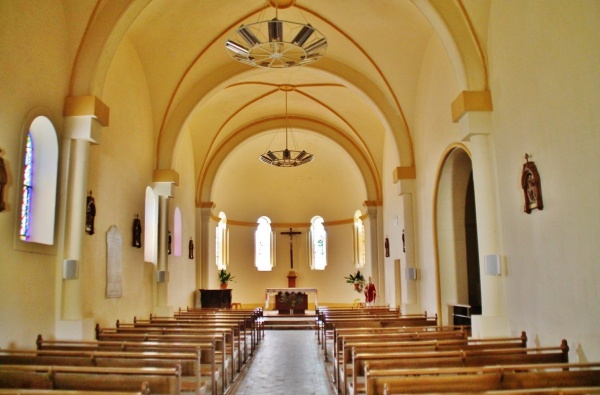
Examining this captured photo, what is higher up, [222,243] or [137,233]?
[222,243]

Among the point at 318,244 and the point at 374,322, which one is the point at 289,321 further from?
the point at 374,322

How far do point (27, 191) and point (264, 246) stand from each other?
17.4 meters

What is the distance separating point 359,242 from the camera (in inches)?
926

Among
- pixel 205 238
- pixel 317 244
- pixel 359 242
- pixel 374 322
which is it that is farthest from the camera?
pixel 317 244

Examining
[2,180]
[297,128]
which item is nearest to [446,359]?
[2,180]

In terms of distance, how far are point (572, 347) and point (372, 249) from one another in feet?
42.8

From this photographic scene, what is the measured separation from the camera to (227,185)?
24.1m

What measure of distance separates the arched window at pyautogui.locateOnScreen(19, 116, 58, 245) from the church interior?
34mm

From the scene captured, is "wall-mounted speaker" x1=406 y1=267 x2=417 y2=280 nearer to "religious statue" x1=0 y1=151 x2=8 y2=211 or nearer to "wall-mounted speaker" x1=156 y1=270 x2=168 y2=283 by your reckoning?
"wall-mounted speaker" x1=156 y1=270 x2=168 y2=283

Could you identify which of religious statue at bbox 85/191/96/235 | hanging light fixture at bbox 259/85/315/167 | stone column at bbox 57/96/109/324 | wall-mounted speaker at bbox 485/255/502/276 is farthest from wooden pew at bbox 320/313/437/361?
hanging light fixture at bbox 259/85/315/167

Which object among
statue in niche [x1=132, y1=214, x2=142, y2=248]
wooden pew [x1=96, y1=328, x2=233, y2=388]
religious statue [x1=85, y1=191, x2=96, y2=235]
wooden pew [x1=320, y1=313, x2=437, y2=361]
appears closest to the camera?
wooden pew [x1=96, y1=328, x2=233, y2=388]

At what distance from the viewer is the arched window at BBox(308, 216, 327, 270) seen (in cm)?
2541

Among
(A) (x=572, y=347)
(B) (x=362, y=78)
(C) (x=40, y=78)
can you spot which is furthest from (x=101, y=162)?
(A) (x=572, y=347)

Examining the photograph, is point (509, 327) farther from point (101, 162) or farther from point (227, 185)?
point (227, 185)
